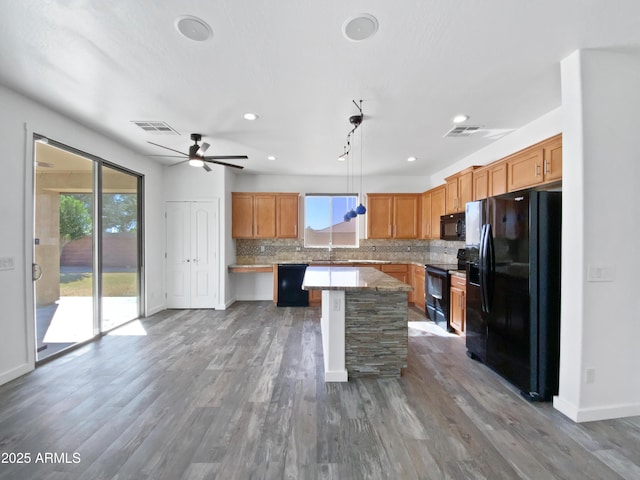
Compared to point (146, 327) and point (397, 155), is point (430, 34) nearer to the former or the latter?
point (397, 155)

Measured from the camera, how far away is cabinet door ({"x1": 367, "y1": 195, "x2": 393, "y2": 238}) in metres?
5.72

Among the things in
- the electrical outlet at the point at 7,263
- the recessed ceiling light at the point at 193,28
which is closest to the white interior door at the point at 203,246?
the electrical outlet at the point at 7,263

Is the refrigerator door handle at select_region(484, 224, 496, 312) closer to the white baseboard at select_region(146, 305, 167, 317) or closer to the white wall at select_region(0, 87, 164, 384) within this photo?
the white wall at select_region(0, 87, 164, 384)

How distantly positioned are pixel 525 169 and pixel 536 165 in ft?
0.47

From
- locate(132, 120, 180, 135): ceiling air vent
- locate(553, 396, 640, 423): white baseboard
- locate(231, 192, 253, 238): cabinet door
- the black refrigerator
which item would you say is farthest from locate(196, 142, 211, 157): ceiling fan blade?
locate(553, 396, 640, 423): white baseboard

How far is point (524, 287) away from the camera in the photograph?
2309mm

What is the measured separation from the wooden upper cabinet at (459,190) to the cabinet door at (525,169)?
78cm

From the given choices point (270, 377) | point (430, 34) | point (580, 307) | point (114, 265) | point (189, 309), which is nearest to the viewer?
point (430, 34)

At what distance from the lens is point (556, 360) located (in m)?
2.24

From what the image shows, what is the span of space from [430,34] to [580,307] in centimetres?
223

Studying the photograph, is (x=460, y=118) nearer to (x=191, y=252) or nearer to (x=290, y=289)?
(x=290, y=289)

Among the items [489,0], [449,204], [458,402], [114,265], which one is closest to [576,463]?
[458,402]

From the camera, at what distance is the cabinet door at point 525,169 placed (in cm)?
269

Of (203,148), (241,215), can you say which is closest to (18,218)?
(203,148)
